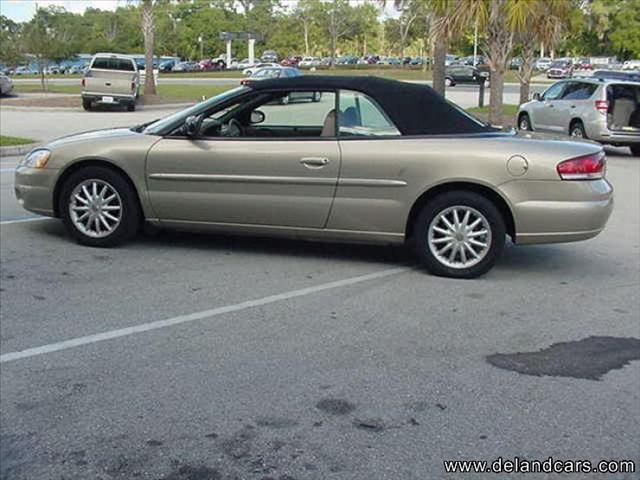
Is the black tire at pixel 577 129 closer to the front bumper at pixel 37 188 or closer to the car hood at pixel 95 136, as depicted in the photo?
the car hood at pixel 95 136

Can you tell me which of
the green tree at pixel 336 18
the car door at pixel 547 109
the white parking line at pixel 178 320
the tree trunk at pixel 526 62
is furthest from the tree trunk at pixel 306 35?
the white parking line at pixel 178 320

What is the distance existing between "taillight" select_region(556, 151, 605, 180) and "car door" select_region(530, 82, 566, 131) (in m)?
11.8

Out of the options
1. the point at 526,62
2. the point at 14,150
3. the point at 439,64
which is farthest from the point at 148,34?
the point at 14,150

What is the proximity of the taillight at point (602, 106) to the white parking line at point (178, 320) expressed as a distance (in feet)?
36.0

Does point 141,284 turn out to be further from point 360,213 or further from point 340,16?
point 340,16

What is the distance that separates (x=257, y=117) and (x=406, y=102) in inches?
52.1

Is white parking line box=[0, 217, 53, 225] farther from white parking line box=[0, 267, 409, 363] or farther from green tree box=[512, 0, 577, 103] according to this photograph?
green tree box=[512, 0, 577, 103]

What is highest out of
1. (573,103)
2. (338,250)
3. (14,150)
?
(573,103)

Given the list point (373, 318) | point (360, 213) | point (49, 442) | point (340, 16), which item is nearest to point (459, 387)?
point (373, 318)

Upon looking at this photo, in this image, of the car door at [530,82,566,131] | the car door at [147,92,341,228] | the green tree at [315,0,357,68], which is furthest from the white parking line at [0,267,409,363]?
the green tree at [315,0,357,68]

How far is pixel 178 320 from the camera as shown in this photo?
5.20m

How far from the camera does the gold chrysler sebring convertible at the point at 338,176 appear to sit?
20.5ft

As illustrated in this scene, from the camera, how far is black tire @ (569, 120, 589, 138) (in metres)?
16.4

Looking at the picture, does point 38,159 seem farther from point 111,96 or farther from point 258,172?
point 111,96
